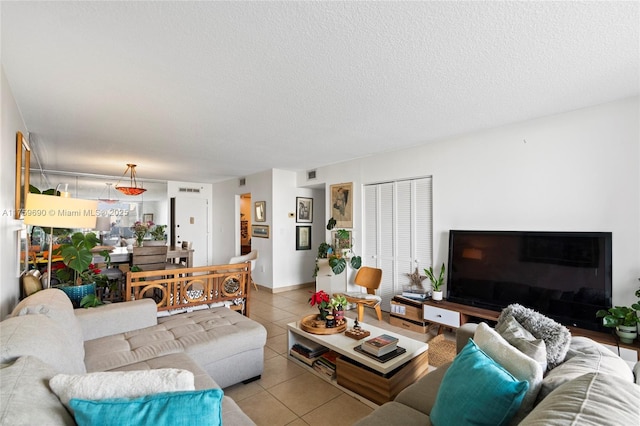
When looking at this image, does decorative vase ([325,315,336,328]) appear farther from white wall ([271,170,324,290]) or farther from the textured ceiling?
white wall ([271,170,324,290])

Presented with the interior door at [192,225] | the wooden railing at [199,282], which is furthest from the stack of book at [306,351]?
the interior door at [192,225]

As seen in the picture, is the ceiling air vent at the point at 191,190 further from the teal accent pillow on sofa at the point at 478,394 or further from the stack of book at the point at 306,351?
the teal accent pillow on sofa at the point at 478,394

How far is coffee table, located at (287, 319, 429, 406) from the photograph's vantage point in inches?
81.7

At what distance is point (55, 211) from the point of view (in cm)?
206

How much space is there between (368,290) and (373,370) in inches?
88.9

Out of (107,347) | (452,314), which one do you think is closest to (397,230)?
(452,314)

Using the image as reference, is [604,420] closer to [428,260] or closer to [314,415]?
[314,415]

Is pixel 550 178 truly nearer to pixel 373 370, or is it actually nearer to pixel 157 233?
pixel 373 370

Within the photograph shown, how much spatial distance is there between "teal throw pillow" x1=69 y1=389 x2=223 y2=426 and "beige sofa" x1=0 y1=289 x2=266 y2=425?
8 centimetres

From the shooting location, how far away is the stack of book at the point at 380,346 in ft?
7.04

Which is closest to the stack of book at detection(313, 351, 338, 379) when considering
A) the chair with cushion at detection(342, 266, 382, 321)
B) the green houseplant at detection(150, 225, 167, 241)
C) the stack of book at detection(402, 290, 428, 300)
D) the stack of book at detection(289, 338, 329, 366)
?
the stack of book at detection(289, 338, 329, 366)

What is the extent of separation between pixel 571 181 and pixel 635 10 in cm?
175

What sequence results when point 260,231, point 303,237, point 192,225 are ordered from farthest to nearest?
1. point 192,225
2. point 303,237
3. point 260,231

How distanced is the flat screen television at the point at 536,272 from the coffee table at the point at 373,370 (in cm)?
138
